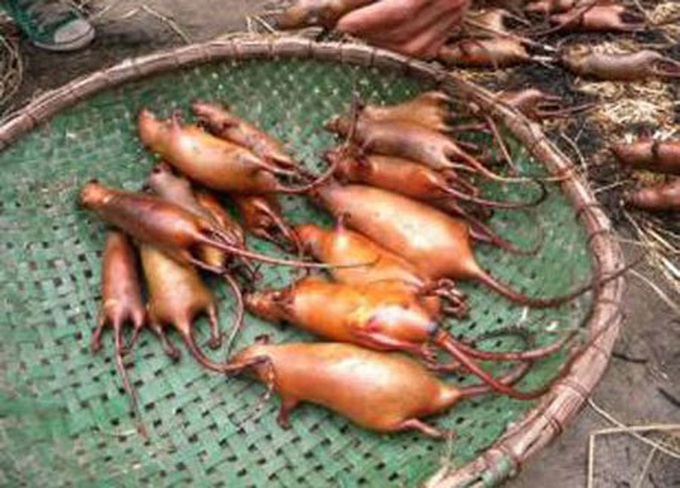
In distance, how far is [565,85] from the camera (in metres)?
4.21

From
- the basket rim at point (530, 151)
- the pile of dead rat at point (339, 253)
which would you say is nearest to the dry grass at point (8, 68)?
the basket rim at point (530, 151)

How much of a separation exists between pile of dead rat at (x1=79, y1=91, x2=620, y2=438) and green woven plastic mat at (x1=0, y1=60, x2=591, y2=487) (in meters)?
0.07

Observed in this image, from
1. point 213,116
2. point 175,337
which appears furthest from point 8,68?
point 175,337

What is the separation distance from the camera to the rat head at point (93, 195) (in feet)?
9.91

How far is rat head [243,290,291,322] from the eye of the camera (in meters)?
2.77

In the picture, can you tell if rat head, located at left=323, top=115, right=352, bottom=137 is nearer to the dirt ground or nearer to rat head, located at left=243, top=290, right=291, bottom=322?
rat head, located at left=243, top=290, right=291, bottom=322

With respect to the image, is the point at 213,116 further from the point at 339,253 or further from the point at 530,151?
the point at 530,151

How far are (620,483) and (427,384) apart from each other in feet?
2.92

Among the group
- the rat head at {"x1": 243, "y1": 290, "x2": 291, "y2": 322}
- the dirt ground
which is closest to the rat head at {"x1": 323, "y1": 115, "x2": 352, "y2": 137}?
the rat head at {"x1": 243, "y1": 290, "x2": 291, "y2": 322}

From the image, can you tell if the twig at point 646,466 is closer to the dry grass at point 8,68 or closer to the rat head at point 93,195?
the rat head at point 93,195

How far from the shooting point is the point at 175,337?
2.95 metres

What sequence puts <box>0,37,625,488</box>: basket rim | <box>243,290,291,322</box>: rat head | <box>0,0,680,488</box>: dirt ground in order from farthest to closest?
1. <box>0,0,680,488</box>: dirt ground
2. <box>243,290,291,322</box>: rat head
3. <box>0,37,625,488</box>: basket rim

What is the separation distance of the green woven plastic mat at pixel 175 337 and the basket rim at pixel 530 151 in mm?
48

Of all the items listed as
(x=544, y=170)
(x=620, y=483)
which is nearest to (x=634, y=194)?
(x=544, y=170)
